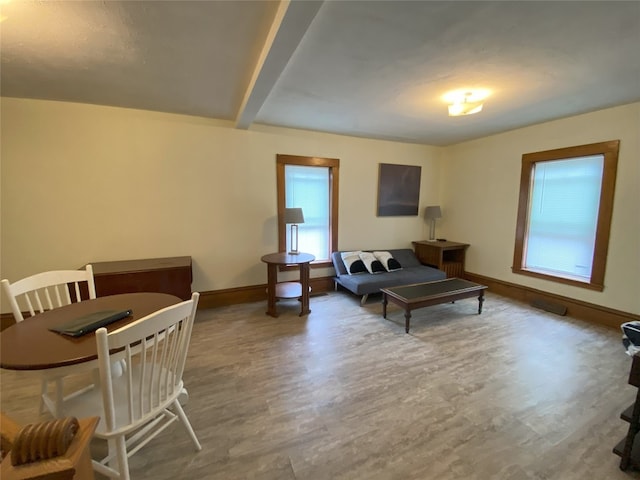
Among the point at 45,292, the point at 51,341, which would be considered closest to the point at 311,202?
the point at 45,292

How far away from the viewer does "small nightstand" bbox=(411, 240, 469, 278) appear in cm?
456

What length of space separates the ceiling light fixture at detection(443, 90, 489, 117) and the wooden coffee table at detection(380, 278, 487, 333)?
198 cm

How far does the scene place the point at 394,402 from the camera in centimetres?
193

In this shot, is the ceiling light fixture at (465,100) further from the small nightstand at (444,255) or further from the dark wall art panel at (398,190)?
the small nightstand at (444,255)

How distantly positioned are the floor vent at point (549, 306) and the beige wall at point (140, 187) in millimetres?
3006

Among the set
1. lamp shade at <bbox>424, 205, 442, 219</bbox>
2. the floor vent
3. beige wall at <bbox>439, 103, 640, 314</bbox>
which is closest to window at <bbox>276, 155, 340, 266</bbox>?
lamp shade at <bbox>424, 205, 442, 219</bbox>

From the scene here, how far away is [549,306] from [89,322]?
15.5 ft

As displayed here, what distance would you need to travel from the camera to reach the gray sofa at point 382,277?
146 inches

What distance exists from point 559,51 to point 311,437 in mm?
3068

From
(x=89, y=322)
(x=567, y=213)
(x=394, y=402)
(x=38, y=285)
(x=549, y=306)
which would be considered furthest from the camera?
(x=549, y=306)

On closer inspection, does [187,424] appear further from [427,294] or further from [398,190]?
[398,190]

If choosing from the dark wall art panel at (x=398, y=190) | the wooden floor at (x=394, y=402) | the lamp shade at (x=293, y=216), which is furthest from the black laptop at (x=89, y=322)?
the dark wall art panel at (x=398, y=190)

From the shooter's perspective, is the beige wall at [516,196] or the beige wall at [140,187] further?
the beige wall at [516,196]

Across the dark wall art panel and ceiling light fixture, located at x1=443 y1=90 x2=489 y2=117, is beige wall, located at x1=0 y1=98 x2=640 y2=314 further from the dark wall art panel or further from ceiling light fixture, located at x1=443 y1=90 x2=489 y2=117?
ceiling light fixture, located at x1=443 y1=90 x2=489 y2=117
